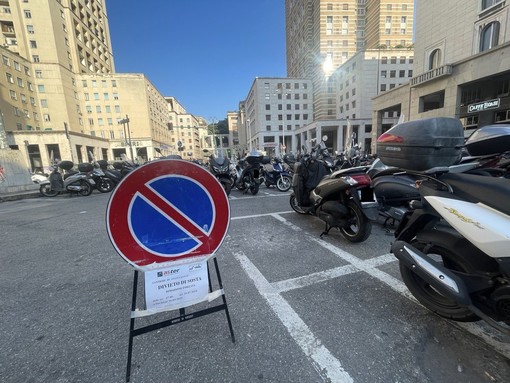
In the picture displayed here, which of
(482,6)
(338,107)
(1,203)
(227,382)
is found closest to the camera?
(227,382)

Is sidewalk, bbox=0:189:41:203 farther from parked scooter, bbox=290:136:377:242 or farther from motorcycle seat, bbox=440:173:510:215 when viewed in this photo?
motorcycle seat, bbox=440:173:510:215

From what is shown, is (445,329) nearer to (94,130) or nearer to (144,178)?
(144,178)

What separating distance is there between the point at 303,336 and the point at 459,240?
1268 millimetres

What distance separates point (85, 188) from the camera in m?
9.58

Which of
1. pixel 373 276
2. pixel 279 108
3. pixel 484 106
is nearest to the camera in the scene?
pixel 373 276

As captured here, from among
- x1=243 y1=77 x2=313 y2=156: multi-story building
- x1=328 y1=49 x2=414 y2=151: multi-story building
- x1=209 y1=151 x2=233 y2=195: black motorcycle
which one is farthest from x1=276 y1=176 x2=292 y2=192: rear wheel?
x1=243 y1=77 x2=313 y2=156: multi-story building

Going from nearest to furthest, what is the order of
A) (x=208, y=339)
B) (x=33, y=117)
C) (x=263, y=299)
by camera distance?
(x=208, y=339) → (x=263, y=299) → (x=33, y=117)

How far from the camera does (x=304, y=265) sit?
2.84 meters

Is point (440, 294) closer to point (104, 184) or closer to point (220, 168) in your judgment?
point (220, 168)

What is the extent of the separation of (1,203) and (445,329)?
13145mm

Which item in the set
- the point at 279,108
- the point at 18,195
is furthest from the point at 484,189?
the point at 279,108

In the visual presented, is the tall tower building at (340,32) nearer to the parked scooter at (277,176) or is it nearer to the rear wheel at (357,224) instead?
the parked scooter at (277,176)

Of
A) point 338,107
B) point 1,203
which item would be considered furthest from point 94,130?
point 338,107

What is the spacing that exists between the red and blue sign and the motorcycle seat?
5.11 feet
